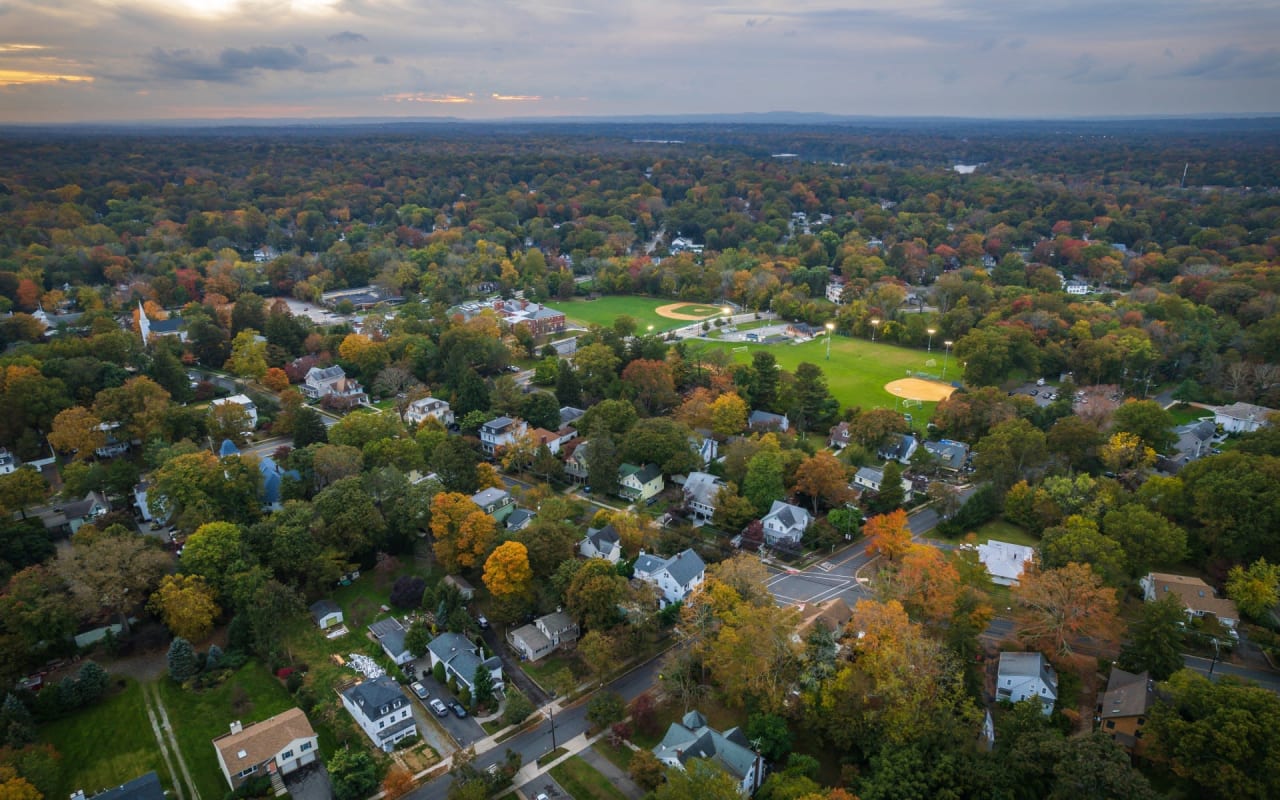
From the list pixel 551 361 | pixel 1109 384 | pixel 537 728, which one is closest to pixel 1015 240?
pixel 1109 384

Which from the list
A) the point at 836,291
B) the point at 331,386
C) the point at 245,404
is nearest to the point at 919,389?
the point at 836,291

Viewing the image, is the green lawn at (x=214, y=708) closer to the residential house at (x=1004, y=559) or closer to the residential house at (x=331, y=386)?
the residential house at (x=1004, y=559)

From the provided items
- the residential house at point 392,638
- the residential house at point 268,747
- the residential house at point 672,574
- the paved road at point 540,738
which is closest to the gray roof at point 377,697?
the residential house at point 268,747

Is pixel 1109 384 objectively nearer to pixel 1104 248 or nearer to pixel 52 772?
pixel 1104 248

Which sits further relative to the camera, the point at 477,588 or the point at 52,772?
the point at 477,588

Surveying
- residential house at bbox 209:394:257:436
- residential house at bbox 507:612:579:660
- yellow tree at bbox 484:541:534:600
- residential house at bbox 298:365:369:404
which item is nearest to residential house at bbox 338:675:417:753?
residential house at bbox 507:612:579:660

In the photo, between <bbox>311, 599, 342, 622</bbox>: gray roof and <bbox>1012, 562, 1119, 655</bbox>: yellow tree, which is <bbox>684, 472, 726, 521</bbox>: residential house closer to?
<bbox>1012, 562, 1119, 655</bbox>: yellow tree
